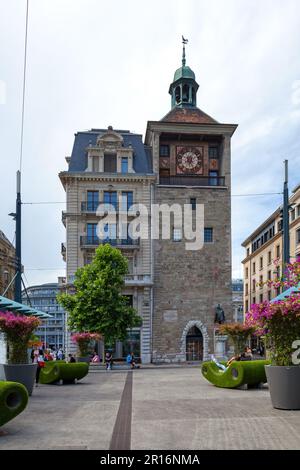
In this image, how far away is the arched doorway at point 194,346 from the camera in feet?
146

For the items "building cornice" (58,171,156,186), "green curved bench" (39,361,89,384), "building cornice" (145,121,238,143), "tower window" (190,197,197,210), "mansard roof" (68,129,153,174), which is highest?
"building cornice" (145,121,238,143)

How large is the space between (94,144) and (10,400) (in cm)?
3952

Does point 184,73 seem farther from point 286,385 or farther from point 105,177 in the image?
point 286,385

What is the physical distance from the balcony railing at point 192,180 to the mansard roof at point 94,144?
1734mm

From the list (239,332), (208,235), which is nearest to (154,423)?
(239,332)

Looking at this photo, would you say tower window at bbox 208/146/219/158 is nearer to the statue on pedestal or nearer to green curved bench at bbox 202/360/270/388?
the statue on pedestal

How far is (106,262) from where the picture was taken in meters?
38.7

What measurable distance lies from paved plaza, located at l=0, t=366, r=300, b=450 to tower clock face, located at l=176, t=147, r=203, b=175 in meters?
32.7

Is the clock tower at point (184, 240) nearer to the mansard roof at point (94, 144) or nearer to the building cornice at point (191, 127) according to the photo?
the building cornice at point (191, 127)

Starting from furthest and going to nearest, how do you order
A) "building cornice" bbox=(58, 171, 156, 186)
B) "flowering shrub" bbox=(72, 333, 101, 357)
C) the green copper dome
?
the green copper dome → "building cornice" bbox=(58, 171, 156, 186) → "flowering shrub" bbox=(72, 333, 101, 357)

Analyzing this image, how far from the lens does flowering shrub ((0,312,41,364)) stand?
607 inches

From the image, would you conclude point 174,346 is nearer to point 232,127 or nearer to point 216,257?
point 216,257

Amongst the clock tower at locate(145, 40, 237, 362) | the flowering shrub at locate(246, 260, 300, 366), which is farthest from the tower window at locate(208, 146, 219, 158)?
the flowering shrub at locate(246, 260, 300, 366)

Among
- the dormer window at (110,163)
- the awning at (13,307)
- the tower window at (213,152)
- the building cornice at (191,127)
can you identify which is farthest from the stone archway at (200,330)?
the awning at (13,307)
